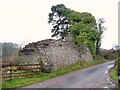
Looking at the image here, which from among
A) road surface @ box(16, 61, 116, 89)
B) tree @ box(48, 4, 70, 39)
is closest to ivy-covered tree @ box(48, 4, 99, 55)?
tree @ box(48, 4, 70, 39)

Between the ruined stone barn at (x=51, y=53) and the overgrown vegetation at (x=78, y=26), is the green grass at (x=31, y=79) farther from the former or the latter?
the overgrown vegetation at (x=78, y=26)

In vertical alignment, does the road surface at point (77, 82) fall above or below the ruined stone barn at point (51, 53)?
below

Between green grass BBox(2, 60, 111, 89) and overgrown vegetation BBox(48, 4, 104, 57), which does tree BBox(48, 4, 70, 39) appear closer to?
overgrown vegetation BBox(48, 4, 104, 57)

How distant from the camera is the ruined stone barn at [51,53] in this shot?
22.9 m

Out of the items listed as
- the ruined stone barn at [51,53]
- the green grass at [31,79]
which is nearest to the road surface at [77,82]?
the green grass at [31,79]

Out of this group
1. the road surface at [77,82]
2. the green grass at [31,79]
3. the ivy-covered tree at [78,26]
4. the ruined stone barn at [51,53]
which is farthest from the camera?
the ivy-covered tree at [78,26]

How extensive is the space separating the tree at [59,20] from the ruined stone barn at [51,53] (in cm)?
1751

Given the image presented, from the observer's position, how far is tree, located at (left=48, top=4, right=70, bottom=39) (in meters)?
49.4

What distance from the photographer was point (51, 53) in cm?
2478

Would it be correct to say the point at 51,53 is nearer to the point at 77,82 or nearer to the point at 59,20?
the point at 77,82

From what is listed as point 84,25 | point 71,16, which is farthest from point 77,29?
point 71,16

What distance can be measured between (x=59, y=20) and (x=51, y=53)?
27813 millimetres

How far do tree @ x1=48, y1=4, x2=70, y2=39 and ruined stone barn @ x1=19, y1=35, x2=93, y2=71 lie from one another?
17.5 meters

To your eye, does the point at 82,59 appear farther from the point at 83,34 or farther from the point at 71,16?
the point at 71,16
